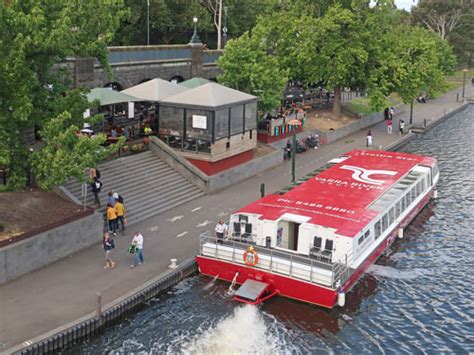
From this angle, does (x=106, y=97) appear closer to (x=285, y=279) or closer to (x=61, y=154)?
(x=61, y=154)

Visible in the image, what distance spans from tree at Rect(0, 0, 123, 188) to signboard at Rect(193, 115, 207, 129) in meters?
12.8

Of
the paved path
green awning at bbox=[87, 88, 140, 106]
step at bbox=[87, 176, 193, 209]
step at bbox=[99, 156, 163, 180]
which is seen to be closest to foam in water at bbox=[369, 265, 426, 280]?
the paved path

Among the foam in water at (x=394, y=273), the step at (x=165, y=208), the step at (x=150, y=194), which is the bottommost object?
the foam in water at (x=394, y=273)

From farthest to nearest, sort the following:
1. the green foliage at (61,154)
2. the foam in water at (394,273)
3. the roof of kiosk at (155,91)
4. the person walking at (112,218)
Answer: the roof of kiosk at (155,91)
the person walking at (112,218)
the foam in water at (394,273)
the green foliage at (61,154)

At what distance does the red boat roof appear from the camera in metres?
29.3

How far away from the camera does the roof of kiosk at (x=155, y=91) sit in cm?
4509

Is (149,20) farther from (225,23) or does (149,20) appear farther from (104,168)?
(104,168)

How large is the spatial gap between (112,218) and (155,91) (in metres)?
16.2

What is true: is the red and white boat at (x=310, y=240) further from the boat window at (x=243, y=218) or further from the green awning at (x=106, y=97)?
the green awning at (x=106, y=97)

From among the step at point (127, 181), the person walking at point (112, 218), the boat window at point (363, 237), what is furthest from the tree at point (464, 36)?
the person walking at point (112, 218)

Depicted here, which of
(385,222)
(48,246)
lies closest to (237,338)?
(48,246)

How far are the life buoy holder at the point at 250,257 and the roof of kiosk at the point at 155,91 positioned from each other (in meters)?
20.2

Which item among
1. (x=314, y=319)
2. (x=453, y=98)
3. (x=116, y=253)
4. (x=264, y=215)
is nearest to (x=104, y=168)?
(x=116, y=253)

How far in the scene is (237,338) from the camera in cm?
2323
